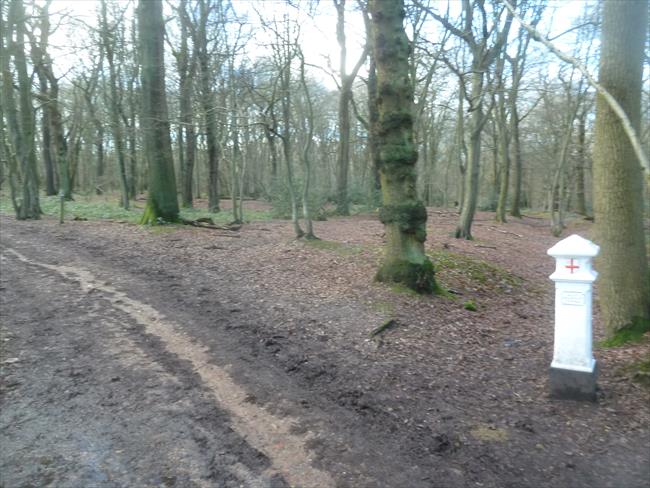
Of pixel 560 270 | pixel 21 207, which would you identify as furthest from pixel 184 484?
pixel 21 207

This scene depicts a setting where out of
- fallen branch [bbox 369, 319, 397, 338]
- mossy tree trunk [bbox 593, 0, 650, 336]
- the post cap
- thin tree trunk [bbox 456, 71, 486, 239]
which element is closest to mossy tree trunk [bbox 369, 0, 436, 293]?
fallen branch [bbox 369, 319, 397, 338]

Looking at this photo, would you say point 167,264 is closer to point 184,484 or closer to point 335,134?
point 184,484

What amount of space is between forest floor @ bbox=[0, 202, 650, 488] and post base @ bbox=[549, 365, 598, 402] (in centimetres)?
10

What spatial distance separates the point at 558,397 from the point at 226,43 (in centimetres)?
1634

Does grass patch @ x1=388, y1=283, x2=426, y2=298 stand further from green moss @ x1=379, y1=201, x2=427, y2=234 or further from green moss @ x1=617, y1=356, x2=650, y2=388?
green moss @ x1=617, y1=356, x2=650, y2=388

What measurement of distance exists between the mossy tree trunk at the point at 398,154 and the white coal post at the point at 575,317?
12.0ft

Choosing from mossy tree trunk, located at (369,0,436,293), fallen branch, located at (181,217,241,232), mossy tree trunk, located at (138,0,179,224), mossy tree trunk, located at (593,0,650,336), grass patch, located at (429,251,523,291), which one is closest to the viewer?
mossy tree trunk, located at (593,0,650,336)

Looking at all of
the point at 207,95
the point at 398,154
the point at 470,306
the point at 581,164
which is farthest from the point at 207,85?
the point at 581,164

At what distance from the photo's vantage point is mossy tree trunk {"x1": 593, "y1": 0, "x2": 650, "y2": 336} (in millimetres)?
5219

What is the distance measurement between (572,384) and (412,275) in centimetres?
378

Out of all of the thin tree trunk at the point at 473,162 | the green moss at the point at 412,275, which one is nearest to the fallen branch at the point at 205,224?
the thin tree trunk at the point at 473,162

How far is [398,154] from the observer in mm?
8062

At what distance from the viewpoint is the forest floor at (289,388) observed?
142 inches

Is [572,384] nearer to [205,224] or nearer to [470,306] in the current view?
[470,306]
